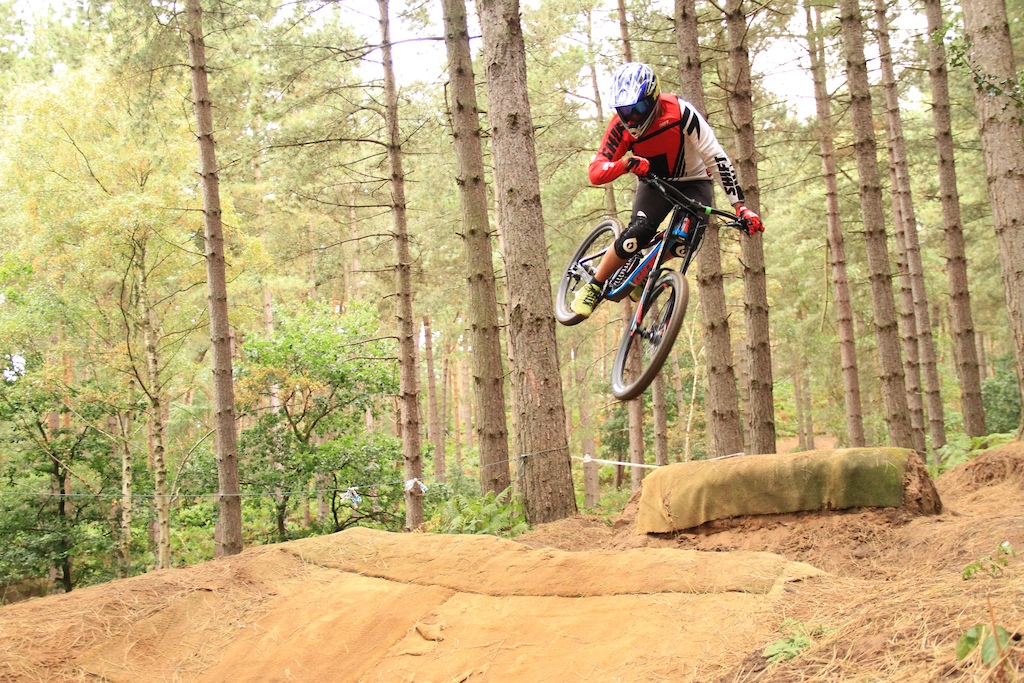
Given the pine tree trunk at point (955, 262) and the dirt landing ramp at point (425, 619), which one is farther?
the pine tree trunk at point (955, 262)

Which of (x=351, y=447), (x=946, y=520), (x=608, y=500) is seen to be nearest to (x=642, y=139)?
(x=946, y=520)

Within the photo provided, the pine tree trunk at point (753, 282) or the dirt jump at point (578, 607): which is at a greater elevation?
the pine tree trunk at point (753, 282)

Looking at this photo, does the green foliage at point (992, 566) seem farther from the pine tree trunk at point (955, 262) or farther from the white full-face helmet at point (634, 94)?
the pine tree trunk at point (955, 262)

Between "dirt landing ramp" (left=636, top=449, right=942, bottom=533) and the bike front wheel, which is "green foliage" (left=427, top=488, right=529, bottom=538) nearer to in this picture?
"dirt landing ramp" (left=636, top=449, right=942, bottom=533)

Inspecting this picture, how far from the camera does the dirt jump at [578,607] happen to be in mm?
3367

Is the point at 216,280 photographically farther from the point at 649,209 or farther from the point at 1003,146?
the point at 1003,146

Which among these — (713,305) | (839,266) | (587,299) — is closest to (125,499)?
(713,305)

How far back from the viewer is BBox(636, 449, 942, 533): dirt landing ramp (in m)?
5.79

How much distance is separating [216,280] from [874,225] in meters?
9.82

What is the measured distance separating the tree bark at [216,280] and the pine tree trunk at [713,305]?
690 centimetres

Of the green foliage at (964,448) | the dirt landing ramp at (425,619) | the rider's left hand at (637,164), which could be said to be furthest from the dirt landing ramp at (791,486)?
the green foliage at (964,448)

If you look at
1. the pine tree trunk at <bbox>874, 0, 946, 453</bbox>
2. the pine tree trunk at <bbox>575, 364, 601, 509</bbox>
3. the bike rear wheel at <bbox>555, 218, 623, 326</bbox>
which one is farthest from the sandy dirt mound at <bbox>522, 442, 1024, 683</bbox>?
the pine tree trunk at <bbox>575, 364, 601, 509</bbox>

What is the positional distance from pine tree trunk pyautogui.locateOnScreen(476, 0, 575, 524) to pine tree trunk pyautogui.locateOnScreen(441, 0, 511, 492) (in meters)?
1.51

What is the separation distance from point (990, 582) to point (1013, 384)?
21.9 metres
